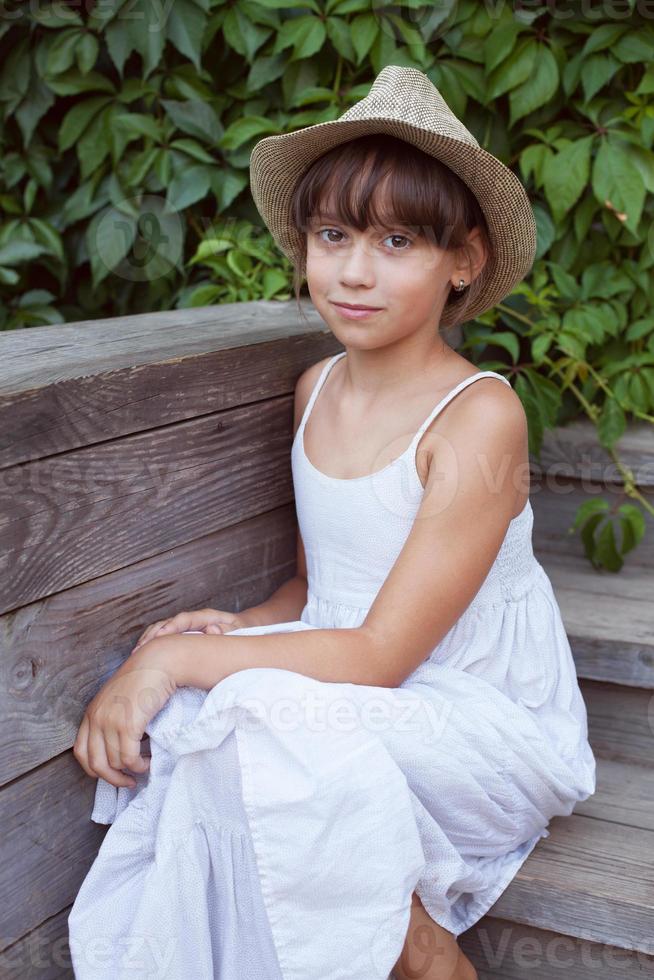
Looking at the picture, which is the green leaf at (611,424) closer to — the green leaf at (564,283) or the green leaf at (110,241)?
the green leaf at (564,283)

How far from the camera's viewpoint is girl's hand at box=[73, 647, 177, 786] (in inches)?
49.0

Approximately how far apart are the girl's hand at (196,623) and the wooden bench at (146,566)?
22 mm

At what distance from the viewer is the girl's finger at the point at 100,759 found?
1264 mm

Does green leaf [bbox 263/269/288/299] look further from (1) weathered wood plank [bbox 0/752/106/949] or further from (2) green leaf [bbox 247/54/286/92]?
(1) weathered wood plank [bbox 0/752/106/949]

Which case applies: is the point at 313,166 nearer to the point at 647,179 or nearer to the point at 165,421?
the point at 165,421

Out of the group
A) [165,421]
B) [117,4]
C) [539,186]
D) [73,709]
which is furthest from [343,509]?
[117,4]

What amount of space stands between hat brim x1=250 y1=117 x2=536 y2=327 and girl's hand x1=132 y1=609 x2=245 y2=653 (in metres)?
0.55

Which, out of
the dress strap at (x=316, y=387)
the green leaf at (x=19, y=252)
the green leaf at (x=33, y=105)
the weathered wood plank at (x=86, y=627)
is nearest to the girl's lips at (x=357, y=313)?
the dress strap at (x=316, y=387)

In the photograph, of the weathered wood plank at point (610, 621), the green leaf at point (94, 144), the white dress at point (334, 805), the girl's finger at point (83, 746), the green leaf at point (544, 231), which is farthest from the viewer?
the green leaf at point (94, 144)

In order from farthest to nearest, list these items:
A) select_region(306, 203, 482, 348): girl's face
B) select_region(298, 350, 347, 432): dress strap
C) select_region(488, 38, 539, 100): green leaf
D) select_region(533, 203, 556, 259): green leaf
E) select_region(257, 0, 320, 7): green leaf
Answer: select_region(533, 203, 556, 259): green leaf < select_region(488, 38, 539, 100): green leaf < select_region(257, 0, 320, 7): green leaf < select_region(298, 350, 347, 432): dress strap < select_region(306, 203, 482, 348): girl's face

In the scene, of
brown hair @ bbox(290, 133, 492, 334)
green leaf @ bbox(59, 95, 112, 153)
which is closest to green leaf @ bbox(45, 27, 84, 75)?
green leaf @ bbox(59, 95, 112, 153)

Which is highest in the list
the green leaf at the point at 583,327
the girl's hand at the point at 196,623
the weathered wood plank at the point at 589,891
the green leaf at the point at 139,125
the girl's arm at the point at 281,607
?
the green leaf at the point at 139,125

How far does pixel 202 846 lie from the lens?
1240 millimetres

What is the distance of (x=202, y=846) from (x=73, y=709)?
22 centimetres
